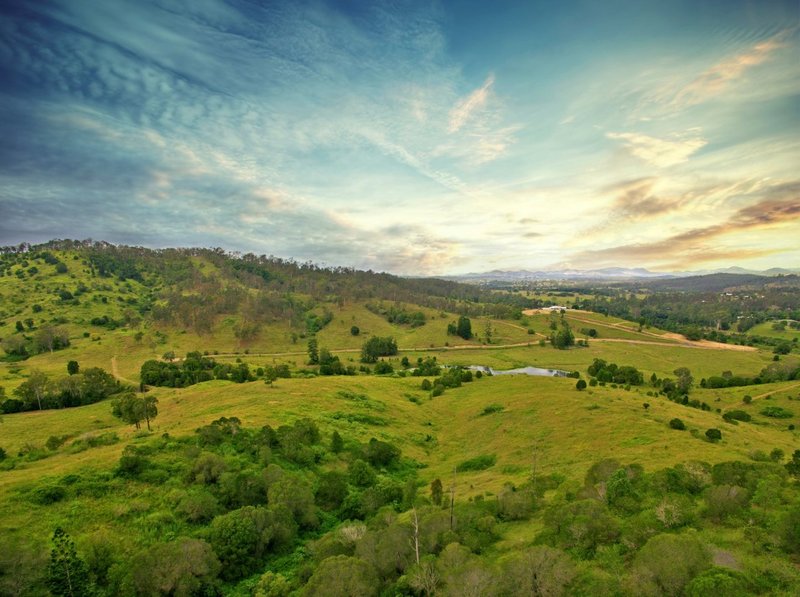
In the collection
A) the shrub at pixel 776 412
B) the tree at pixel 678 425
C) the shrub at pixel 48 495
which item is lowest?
the shrub at pixel 776 412

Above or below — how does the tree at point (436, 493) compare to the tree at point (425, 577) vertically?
below

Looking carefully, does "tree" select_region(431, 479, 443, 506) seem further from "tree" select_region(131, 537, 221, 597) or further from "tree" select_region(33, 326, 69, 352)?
"tree" select_region(33, 326, 69, 352)

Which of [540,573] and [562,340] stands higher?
[540,573]

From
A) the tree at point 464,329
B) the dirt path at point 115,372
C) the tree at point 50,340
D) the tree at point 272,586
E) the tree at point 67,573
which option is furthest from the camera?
the tree at point 464,329

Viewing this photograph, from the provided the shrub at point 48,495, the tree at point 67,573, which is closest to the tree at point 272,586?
the tree at point 67,573

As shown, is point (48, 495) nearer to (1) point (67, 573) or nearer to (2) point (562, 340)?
(1) point (67, 573)

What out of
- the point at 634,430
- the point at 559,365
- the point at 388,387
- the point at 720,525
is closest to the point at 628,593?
the point at 720,525

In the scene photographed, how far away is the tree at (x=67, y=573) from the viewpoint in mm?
26578

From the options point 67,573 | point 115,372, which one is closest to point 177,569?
point 67,573

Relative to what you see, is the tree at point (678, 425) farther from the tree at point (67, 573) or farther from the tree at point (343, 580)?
the tree at point (67, 573)

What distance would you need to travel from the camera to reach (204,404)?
7206cm

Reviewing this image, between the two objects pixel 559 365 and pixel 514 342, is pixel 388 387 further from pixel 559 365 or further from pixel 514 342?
pixel 514 342

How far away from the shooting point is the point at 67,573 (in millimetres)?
26875

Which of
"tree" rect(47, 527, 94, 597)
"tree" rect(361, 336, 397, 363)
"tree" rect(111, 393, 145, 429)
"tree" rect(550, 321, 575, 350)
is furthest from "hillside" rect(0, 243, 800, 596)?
"tree" rect(550, 321, 575, 350)
